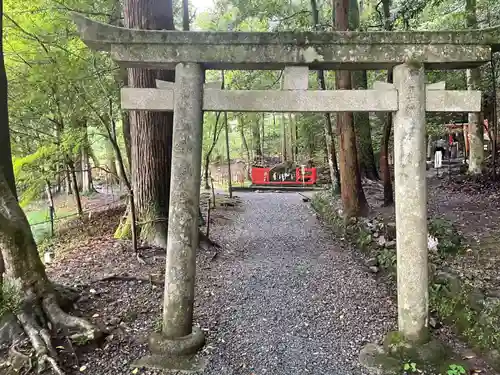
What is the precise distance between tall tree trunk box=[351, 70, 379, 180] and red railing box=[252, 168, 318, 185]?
23.0 feet

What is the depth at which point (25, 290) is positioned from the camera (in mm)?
4246

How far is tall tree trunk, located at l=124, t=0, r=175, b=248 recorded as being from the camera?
7.15 meters

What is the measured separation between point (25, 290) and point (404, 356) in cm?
433

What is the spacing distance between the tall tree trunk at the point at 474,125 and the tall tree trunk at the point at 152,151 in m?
8.59

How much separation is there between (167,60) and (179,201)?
59.8 inches

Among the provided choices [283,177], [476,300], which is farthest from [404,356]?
[283,177]

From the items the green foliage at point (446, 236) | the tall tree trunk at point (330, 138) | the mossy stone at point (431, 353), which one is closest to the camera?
the mossy stone at point (431, 353)

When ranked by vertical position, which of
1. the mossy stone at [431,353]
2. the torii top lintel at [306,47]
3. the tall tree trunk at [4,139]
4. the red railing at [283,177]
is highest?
the torii top lintel at [306,47]

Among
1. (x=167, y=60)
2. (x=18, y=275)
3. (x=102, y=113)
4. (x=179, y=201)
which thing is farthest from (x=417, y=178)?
(x=102, y=113)

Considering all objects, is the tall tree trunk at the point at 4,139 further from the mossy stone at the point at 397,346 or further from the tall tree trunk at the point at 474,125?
the tall tree trunk at the point at 474,125

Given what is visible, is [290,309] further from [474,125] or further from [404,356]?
[474,125]

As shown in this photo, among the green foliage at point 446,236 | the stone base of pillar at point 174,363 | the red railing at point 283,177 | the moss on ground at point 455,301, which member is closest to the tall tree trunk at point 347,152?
the moss on ground at point 455,301

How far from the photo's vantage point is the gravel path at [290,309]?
404cm

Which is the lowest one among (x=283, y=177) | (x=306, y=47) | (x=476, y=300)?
(x=476, y=300)
